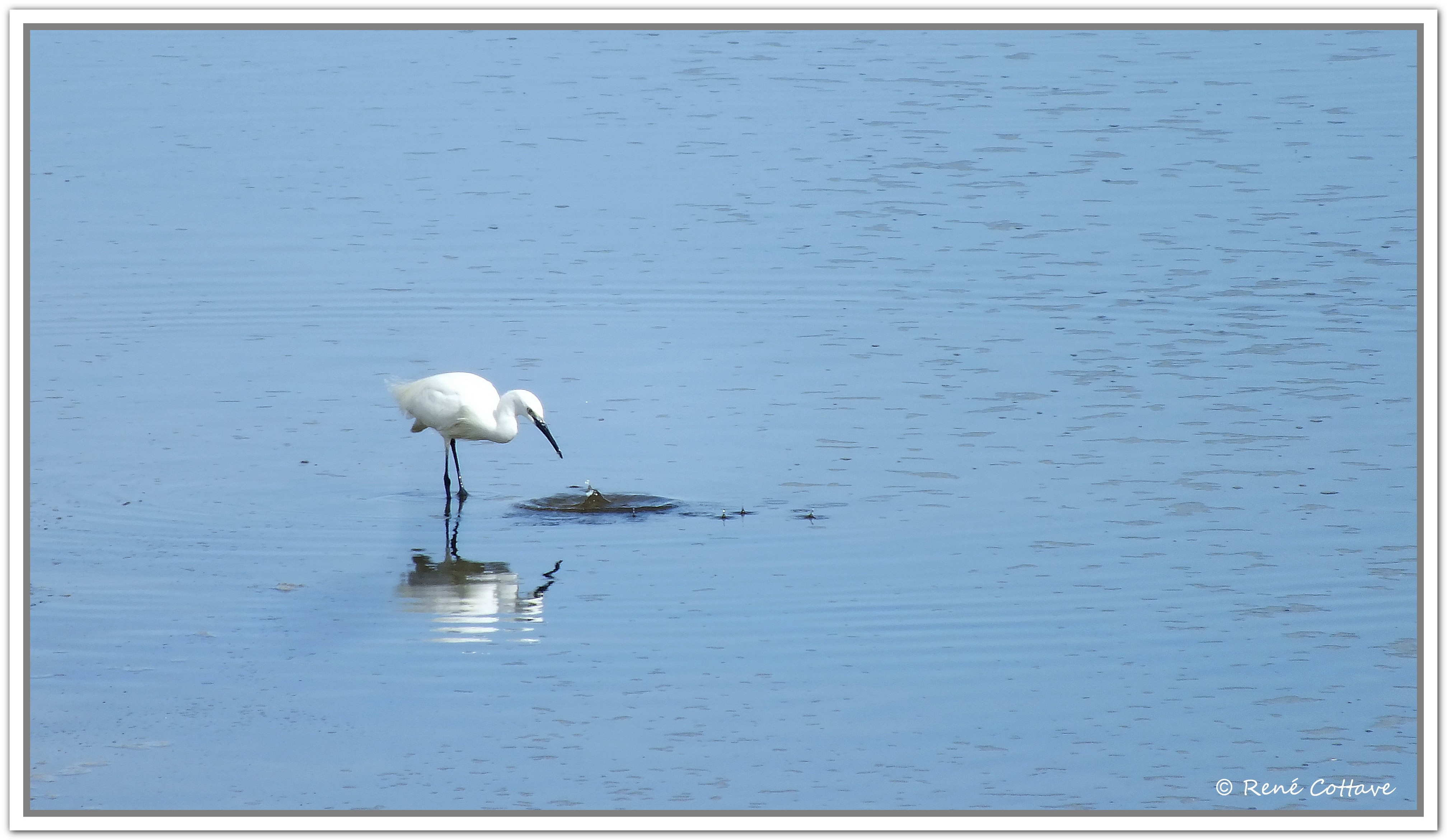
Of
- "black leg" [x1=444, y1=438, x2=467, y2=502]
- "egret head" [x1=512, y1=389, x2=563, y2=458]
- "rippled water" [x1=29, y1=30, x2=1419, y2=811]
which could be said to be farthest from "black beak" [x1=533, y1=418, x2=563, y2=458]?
"black leg" [x1=444, y1=438, x2=467, y2=502]

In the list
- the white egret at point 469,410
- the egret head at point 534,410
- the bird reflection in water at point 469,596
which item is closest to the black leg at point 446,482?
the white egret at point 469,410

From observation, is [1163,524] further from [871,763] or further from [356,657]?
[356,657]

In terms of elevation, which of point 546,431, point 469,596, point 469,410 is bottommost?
point 469,596

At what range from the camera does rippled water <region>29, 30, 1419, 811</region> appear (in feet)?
→ 23.3

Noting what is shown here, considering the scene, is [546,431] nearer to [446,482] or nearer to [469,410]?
[469,410]

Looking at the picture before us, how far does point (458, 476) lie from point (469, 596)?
6.26ft

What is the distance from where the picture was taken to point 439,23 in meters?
7.71

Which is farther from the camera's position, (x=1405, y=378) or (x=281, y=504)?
(x=1405, y=378)

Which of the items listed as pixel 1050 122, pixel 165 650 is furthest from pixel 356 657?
pixel 1050 122

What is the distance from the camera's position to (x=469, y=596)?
861cm

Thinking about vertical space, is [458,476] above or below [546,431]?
below

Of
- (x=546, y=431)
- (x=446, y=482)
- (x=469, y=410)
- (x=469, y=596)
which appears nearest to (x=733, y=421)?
(x=546, y=431)

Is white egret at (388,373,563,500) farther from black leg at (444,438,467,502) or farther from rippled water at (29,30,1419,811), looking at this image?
rippled water at (29,30,1419,811)
